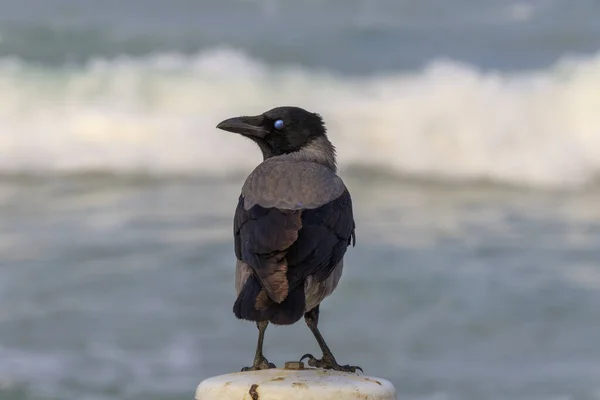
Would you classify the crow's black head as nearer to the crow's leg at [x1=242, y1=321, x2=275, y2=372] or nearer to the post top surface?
the crow's leg at [x1=242, y1=321, x2=275, y2=372]

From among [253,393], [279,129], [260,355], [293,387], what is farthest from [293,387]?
[279,129]

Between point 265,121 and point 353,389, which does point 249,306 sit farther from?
point 265,121

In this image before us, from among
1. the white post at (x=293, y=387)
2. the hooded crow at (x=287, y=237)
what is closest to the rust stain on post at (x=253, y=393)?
the white post at (x=293, y=387)

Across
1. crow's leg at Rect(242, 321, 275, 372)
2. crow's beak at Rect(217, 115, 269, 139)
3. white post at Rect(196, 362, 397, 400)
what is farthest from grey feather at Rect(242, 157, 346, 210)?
white post at Rect(196, 362, 397, 400)

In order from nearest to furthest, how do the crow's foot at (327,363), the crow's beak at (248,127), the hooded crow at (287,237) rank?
1. the hooded crow at (287,237)
2. the crow's foot at (327,363)
3. the crow's beak at (248,127)

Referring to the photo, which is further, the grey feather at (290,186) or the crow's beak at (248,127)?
the crow's beak at (248,127)

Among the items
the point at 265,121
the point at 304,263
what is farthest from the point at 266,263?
the point at 265,121

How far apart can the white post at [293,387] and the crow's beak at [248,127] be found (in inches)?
145

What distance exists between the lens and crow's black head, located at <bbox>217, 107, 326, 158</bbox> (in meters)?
8.91

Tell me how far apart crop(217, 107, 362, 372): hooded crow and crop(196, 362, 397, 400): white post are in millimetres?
820

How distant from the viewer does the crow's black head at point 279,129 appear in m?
8.91

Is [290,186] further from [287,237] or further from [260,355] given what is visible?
[260,355]

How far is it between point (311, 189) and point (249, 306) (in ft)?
5.40

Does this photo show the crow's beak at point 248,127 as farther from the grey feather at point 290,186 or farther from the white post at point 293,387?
the white post at point 293,387
